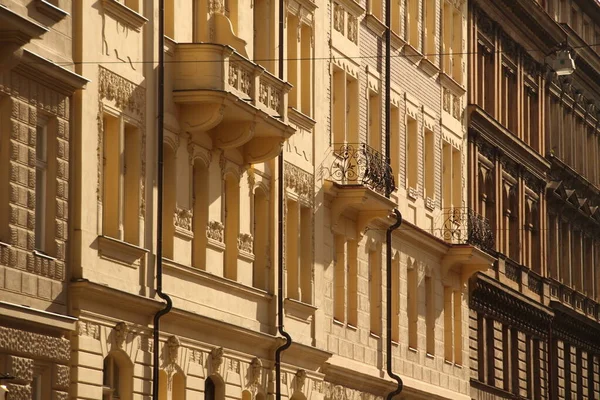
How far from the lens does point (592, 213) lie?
79.6 meters

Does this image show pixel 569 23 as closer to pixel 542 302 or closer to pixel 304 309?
pixel 542 302

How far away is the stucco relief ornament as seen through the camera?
129 feet

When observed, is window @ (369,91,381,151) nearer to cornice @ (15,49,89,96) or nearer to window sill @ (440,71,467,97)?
window sill @ (440,71,467,97)

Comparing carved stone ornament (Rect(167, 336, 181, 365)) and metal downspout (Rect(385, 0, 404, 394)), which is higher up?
metal downspout (Rect(385, 0, 404, 394))

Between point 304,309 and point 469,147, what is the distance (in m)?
17.3

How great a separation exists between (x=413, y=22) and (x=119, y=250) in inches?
878

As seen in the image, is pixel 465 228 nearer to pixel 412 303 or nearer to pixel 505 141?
pixel 412 303

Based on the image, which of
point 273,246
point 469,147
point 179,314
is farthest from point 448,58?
point 179,314

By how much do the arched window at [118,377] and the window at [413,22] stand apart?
2177 cm

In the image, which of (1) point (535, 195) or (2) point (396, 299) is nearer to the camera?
(2) point (396, 299)

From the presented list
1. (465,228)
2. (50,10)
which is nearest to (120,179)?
(50,10)

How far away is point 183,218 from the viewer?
1513 inches

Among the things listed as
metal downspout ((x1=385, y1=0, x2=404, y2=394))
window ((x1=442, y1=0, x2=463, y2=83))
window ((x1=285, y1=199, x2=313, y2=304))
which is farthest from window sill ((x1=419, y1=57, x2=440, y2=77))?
window ((x1=285, y1=199, x2=313, y2=304))

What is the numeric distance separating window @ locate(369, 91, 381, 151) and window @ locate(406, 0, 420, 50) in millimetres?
3958
